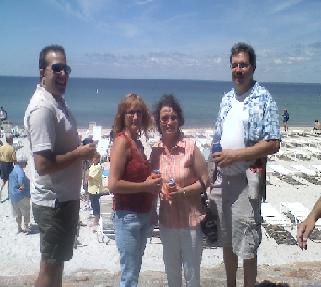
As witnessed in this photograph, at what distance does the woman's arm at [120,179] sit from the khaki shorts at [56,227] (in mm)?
367

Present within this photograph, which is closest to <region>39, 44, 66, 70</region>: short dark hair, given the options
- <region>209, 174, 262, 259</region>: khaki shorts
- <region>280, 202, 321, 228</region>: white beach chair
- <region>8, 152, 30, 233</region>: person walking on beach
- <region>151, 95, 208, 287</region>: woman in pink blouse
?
<region>151, 95, 208, 287</region>: woman in pink blouse

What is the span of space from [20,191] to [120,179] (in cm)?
603

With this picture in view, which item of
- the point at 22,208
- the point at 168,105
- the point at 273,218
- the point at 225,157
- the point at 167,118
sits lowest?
the point at 273,218

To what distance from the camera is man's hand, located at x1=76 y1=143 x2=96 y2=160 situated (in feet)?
9.34

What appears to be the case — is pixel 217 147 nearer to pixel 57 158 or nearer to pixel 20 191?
pixel 57 158

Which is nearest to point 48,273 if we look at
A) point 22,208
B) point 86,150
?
point 86,150

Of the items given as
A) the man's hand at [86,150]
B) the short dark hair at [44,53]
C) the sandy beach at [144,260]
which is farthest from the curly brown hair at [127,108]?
the sandy beach at [144,260]

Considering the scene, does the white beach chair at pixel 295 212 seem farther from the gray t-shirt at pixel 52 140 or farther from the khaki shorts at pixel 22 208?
the gray t-shirt at pixel 52 140

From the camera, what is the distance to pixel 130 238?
3068 millimetres

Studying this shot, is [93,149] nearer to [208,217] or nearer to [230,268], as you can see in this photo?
[208,217]

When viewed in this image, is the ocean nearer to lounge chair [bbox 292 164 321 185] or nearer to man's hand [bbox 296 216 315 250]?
man's hand [bbox 296 216 315 250]

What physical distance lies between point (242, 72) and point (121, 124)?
3.37 ft

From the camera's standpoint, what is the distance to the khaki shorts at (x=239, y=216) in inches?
127

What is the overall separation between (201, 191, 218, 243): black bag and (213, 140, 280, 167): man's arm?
0.34 metres
